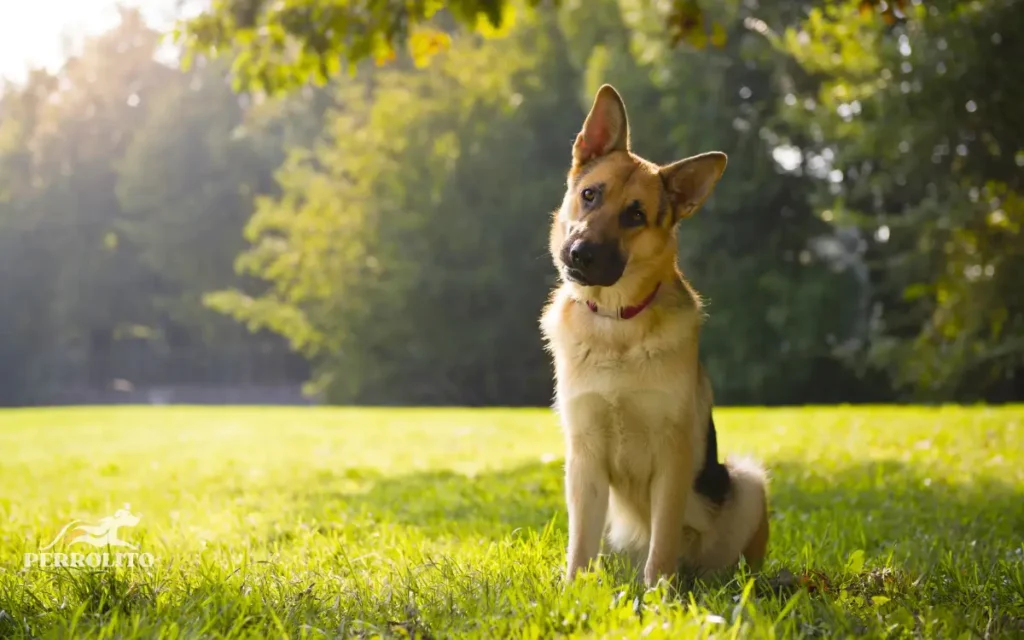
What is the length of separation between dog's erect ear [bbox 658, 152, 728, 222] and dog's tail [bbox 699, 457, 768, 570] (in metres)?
1.32

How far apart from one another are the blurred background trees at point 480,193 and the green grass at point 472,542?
152 inches

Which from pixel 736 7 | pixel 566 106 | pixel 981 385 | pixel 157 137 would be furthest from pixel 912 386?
pixel 157 137

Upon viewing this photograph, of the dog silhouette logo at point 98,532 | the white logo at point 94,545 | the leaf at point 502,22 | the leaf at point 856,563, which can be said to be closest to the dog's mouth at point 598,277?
the leaf at point 856,563

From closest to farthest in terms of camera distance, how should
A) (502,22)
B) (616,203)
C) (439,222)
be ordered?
(616,203) < (502,22) < (439,222)

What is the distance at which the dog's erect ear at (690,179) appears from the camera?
418 centimetres

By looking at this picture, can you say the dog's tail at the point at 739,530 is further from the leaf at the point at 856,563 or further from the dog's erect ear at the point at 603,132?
the dog's erect ear at the point at 603,132

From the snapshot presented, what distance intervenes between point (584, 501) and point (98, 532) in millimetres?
3265

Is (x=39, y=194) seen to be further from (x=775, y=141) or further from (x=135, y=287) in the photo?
(x=775, y=141)

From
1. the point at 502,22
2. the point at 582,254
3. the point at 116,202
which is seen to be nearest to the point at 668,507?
the point at 582,254

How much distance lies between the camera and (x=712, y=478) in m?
4.30

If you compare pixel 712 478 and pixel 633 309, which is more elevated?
pixel 633 309

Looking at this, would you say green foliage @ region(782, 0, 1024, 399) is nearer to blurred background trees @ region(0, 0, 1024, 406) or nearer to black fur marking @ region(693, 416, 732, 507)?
blurred background trees @ region(0, 0, 1024, 406)

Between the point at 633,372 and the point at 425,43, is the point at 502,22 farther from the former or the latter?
the point at 633,372

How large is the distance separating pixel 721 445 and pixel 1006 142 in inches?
296
